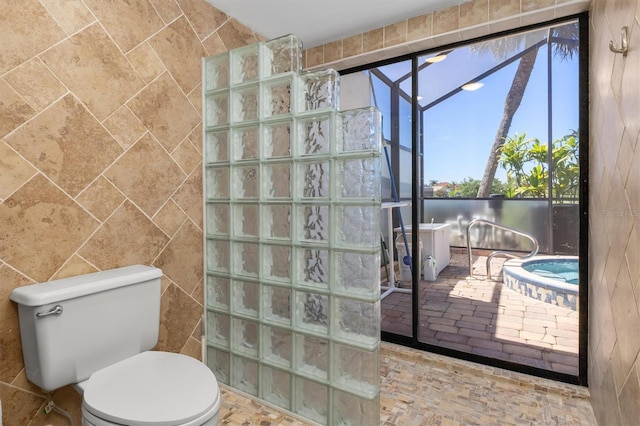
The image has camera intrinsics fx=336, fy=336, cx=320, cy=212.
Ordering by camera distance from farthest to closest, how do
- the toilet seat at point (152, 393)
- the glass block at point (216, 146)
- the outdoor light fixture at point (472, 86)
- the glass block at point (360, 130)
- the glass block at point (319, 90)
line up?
1. the outdoor light fixture at point (472, 86)
2. the glass block at point (216, 146)
3. the glass block at point (319, 90)
4. the glass block at point (360, 130)
5. the toilet seat at point (152, 393)

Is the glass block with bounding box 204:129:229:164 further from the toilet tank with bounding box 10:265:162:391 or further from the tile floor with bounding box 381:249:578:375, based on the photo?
the tile floor with bounding box 381:249:578:375

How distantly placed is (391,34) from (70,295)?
6.97ft

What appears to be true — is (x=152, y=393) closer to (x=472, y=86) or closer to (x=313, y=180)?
(x=313, y=180)

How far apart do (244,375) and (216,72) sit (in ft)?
5.50

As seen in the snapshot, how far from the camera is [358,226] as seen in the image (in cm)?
147

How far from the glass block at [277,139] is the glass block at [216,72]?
39 centimetres

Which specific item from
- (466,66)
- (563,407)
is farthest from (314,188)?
(563,407)

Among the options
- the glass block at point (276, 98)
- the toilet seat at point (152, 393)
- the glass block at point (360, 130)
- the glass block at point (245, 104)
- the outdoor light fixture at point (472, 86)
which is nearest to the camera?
the toilet seat at point (152, 393)

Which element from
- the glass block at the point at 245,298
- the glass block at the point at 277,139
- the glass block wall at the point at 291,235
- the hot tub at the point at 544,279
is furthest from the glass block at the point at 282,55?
the hot tub at the point at 544,279

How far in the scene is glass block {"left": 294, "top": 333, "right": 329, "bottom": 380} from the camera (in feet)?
5.16

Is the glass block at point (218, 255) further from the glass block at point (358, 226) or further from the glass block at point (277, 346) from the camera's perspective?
the glass block at point (358, 226)

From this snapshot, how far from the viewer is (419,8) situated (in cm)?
192

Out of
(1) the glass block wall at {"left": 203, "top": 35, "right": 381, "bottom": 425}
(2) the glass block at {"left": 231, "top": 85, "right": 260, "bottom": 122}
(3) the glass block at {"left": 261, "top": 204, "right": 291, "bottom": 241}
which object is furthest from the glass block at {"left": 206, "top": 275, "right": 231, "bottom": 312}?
(2) the glass block at {"left": 231, "top": 85, "right": 260, "bottom": 122}

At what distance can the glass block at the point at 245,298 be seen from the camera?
1.77 metres
